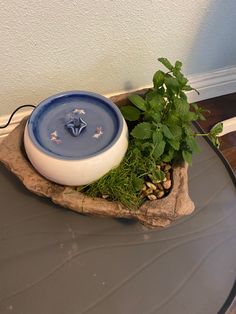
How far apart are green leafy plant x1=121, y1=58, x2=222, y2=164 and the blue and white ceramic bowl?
51 mm

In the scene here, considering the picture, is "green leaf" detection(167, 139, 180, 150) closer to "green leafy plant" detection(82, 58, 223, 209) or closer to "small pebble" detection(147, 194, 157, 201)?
"green leafy plant" detection(82, 58, 223, 209)

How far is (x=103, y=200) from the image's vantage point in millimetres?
708

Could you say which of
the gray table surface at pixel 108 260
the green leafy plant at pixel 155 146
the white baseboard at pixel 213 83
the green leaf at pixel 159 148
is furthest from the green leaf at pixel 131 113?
the white baseboard at pixel 213 83

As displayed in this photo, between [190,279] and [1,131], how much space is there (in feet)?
1.98

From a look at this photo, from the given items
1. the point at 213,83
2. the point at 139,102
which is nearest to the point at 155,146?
the point at 139,102

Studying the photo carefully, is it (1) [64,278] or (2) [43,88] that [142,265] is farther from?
(2) [43,88]

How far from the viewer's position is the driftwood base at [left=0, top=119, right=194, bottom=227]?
2.26 ft

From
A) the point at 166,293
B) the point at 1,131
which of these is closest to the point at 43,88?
the point at 1,131

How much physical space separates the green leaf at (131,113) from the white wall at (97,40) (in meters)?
0.18

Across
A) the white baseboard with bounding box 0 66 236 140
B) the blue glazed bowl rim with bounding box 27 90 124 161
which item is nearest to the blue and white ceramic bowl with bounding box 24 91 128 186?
the blue glazed bowl rim with bounding box 27 90 124 161

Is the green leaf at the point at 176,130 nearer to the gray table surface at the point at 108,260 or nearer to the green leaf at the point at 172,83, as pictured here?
the green leaf at the point at 172,83

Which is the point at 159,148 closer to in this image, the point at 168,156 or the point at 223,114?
the point at 168,156

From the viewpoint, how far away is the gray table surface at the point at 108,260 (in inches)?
28.4

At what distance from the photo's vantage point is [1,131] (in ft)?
3.21
